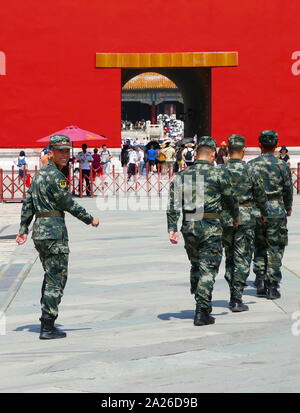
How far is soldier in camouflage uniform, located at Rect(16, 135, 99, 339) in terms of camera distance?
8.65m

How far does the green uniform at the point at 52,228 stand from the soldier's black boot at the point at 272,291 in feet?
8.49

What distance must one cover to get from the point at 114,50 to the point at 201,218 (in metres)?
23.5

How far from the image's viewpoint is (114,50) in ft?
105

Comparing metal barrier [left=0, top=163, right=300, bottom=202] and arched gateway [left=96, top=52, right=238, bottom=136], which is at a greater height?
arched gateway [left=96, top=52, right=238, bottom=136]

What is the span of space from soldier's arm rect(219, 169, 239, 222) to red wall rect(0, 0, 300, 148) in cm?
2262

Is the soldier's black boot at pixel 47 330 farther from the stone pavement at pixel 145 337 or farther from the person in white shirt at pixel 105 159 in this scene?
the person in white shirt at pixel 105 159

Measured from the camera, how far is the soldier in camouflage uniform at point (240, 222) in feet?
32.3

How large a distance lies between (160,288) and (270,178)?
5.54 ft

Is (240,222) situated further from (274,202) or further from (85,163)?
(85,163)

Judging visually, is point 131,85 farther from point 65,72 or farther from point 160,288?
point 160,288

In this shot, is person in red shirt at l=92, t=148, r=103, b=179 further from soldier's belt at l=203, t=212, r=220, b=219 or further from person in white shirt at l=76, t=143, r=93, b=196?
soldier's belt at l=203, t=212, r=220, b=219

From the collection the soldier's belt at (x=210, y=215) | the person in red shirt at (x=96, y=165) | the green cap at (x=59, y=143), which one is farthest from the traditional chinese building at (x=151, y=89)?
the green cap at (x=59, y=143)

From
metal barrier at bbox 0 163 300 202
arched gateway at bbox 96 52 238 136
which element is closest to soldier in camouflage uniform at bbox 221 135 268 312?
metal barrier at bbox 0 163 300 202
